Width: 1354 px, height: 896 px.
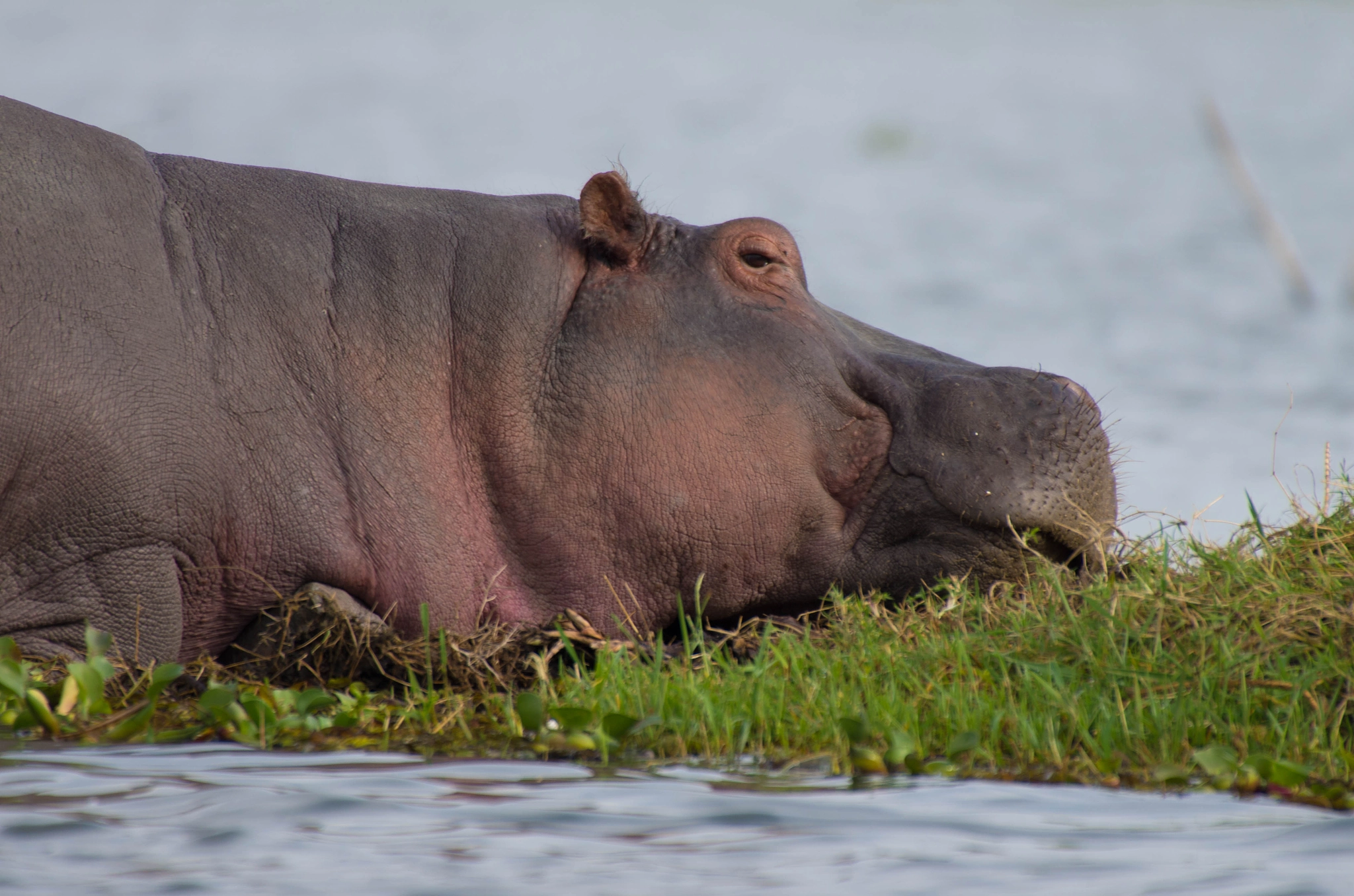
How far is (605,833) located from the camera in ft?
8.08

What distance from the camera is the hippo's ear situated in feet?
15.8

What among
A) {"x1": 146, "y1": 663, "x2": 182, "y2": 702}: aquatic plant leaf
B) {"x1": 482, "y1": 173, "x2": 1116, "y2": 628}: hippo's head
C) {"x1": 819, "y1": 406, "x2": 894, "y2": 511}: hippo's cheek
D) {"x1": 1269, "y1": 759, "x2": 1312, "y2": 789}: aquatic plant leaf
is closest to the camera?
{"x1": 1269, "y1": 759, "x2": 1312, "y2": 789}: aquatic plant leaf

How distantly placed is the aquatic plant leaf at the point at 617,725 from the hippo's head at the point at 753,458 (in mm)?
1295

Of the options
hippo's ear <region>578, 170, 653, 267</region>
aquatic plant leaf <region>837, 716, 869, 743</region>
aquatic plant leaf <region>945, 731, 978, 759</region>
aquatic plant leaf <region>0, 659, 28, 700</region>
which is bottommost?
aquatic plant leaf <region>945, 731, 978, 759</region>

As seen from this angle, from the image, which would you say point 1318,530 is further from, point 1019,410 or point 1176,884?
point 1176,884

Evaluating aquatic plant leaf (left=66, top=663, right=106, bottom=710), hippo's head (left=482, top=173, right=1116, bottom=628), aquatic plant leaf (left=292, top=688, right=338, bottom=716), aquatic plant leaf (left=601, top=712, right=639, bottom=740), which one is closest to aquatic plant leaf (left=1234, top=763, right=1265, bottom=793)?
aquatic plant leaf (left=601, top=712, right=639, bottom=740)

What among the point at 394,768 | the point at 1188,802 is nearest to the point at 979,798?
the point at 1188,802

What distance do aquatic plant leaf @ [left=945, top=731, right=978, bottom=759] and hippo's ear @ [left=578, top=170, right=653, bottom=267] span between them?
2.18m

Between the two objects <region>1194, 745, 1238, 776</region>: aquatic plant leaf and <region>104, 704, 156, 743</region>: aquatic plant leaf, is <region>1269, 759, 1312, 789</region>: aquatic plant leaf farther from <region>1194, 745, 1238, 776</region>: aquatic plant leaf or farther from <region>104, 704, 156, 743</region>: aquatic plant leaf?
<region>104, 704, 156, 743</region>: aquatic plant leaf

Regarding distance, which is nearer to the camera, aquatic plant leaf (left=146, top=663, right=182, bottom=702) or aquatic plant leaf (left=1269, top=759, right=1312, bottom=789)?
aquatic plant leaf (left=1269, top=759, right=1312, bottom=789)

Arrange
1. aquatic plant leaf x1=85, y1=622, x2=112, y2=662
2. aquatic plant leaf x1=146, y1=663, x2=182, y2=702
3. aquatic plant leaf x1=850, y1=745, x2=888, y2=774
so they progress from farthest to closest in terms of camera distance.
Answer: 1. aquatic plant leaf x1=85, y1=622, x2=112, y2=662
2. aquatic plant leaf x1=146, y1=663, x2=182, y2=702
3. aquatic plant leaf x1=850, y1=745, x2=888, y2=774

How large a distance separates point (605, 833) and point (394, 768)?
0.70 metres

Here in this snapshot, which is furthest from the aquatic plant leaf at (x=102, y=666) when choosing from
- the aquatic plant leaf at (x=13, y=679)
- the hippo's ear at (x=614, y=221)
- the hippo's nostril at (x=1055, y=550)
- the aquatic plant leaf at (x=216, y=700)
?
the hippo's nostril at (x=1055, y=550)

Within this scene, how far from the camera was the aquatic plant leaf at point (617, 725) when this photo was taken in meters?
3.25
